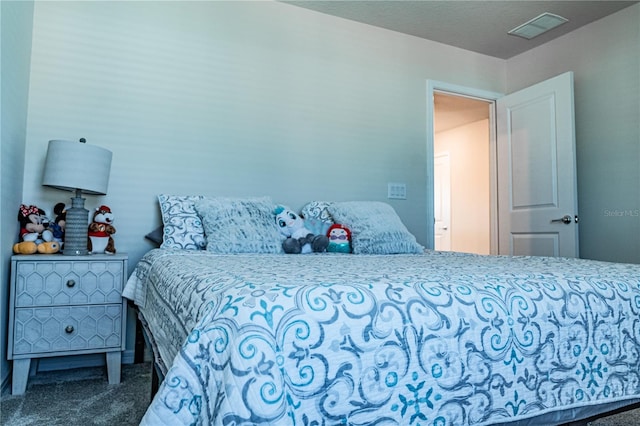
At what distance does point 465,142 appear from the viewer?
18.1ft

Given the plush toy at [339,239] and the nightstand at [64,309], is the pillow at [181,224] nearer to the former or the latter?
the nightstand at [64,309]

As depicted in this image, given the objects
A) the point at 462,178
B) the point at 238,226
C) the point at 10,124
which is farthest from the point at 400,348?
the point at 462,178

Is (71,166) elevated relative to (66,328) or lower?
elevated

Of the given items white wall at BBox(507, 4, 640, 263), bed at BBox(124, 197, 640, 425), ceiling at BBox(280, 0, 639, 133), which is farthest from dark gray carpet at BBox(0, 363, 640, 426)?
ceiling at BBox(280, 0, 639, 133)

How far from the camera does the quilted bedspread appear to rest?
67cm

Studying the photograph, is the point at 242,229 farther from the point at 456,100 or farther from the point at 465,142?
the point at 465,142

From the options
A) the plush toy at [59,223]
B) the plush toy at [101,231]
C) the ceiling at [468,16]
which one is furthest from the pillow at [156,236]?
the ceiling at [468,16]

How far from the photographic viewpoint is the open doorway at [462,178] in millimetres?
5090

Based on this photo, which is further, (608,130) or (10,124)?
(608,130)

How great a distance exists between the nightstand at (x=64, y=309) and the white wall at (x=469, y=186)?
431cm

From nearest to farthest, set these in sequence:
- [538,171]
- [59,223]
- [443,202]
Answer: [59,223]
[538,171]
[443,202]

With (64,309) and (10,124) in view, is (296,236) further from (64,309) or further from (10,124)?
(10,124)

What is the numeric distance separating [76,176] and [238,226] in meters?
0.81

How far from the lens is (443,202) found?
19.4 ft
